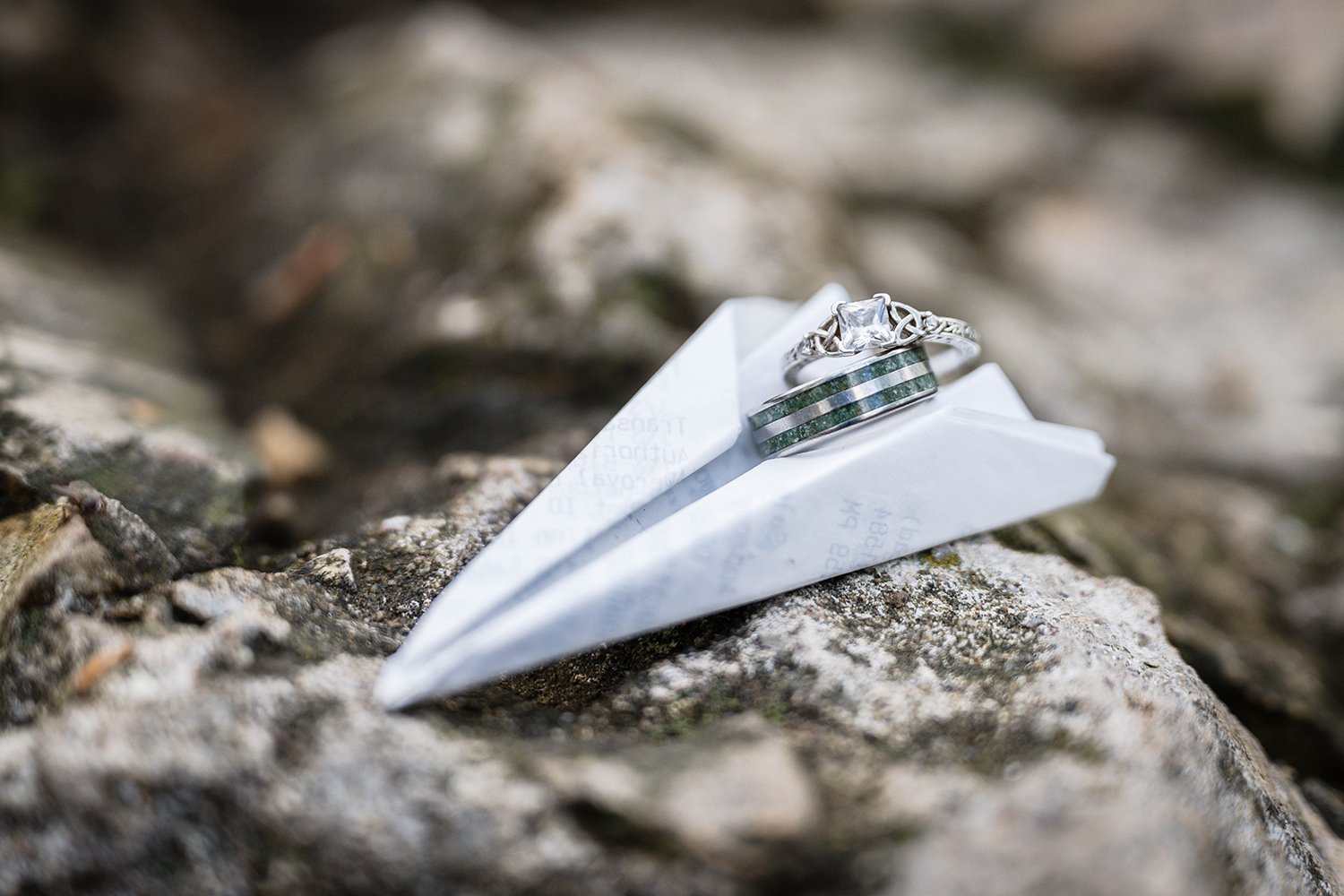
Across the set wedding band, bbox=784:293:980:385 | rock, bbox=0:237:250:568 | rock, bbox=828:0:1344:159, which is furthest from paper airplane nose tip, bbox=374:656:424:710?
rock, bbox=828:0:1344:159

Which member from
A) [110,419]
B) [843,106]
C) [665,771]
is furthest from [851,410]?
[843,106]

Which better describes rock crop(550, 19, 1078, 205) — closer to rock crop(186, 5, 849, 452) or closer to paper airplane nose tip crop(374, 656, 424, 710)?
rock crop(186, 5, 849, 452)

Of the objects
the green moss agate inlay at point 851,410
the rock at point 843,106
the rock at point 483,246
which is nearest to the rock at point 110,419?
the rock at point 483,246

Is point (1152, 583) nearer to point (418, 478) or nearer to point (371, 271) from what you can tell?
point (418, 478)

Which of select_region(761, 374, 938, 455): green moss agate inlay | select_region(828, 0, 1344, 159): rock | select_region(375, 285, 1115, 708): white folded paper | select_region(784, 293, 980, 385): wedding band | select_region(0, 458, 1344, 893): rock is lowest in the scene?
select_region(0, 458, 1344, 893): rock

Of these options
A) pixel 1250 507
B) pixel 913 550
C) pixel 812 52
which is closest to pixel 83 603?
pixel 913 550

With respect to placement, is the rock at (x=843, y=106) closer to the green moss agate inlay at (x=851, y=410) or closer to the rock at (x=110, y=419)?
the green moss agate inlay at (x=851, y=410)
